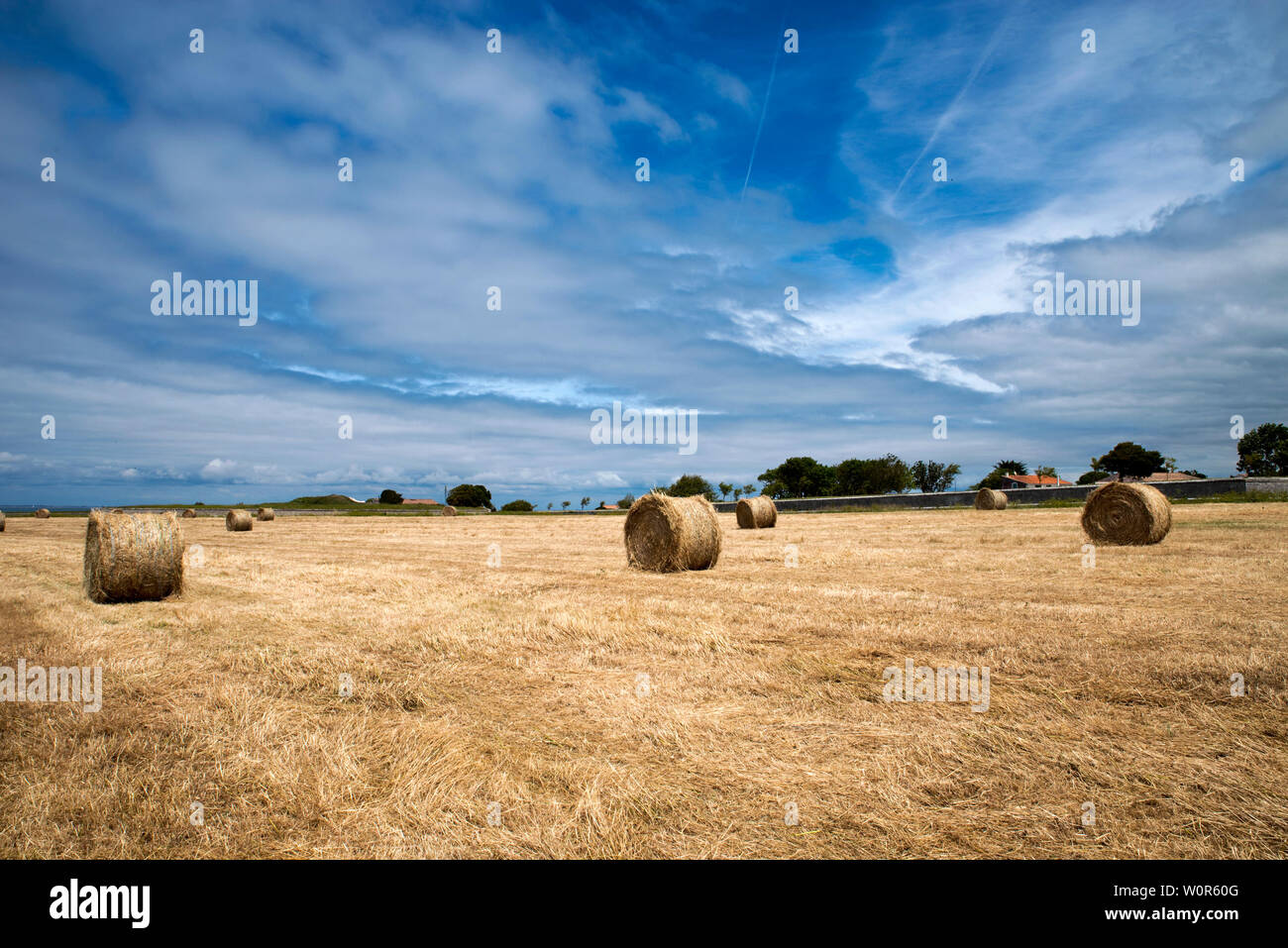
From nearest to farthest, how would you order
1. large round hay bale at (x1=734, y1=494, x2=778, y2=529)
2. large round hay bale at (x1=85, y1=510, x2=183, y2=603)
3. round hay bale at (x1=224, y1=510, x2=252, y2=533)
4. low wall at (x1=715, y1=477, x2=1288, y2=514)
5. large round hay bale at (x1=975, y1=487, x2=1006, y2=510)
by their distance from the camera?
large round hay bale at (x1=85, y1=510, x2=183, y2=603) < large round hay bale at (x1=734, y1=494, x2=778, y2=529) < round hay bale at (x1=224, y1=510, x2=252, y2=533) < large round hay bale at (x1=975, y1=487, x2=1006, y2=510) < low wall at (x1=715, y1=477, x2=1288, y2=514)

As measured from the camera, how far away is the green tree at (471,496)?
9806cm

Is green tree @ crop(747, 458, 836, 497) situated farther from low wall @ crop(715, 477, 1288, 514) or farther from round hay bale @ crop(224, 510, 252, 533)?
round hay bale @ crop(224, 510, 252, 533)

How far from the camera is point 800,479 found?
336ft

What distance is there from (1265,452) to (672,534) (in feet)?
373

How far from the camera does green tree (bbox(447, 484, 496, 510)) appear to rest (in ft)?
322

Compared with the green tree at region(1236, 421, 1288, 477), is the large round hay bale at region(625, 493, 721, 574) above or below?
below

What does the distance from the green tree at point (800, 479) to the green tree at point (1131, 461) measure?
40.4m

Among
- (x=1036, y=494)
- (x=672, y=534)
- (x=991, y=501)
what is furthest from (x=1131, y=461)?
(x=672, y=534)

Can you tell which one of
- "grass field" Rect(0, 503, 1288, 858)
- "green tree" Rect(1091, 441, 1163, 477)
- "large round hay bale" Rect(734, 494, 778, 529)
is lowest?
"grass field" Rect(0, 503, 1288, 858)

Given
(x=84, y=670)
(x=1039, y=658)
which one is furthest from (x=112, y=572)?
(x=1039, y=658)

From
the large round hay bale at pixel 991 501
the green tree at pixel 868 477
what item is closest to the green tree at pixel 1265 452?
the green tree at pixel 868 477

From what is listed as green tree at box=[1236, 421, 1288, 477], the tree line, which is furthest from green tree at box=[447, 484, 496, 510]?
green tree at box=[1236, 421, 1288, 477]

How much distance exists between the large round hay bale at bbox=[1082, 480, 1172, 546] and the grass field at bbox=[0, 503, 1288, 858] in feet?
25.1

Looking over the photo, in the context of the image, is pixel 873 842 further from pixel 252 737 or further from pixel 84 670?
pixel 84 670
